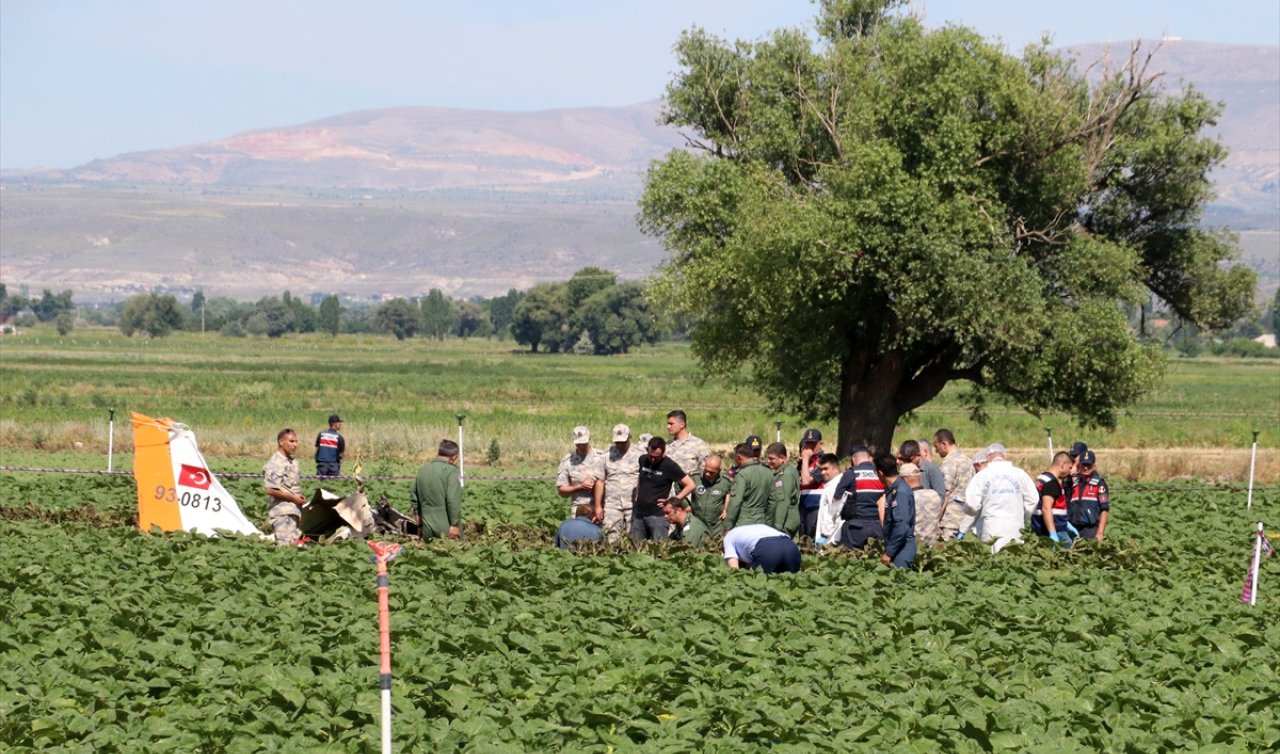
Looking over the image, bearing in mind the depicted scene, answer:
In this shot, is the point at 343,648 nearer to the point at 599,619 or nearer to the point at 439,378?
the point at 599,619

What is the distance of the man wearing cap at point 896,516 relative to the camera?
16125mm

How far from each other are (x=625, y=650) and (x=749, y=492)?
4748 millimetres

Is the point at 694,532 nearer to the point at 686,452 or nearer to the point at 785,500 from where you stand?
the point at 686,452

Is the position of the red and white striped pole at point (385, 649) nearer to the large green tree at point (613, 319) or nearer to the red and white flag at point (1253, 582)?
the red and white flag at point (1253, 582)

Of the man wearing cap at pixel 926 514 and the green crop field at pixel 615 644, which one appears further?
the man wearing cap at pixel 926 514

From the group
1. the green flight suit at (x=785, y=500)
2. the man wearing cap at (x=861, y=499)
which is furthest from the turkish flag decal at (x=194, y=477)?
the man wearing cap at (x=861, y=499)

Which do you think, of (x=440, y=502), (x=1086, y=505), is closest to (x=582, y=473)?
(x=440, y=502)

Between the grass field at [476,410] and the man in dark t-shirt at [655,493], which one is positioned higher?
the man in dark t-shirt at [655,493]

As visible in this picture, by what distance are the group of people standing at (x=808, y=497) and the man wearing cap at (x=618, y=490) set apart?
0.04 ft

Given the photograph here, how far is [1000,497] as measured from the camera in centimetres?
1812

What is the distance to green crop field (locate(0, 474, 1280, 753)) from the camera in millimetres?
10359

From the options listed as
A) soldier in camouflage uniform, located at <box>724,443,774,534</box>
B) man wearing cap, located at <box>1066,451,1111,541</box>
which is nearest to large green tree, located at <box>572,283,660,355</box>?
man wearing cap, located at <box>1066,451,1111,541</box>

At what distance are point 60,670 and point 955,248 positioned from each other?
2185 centimetres

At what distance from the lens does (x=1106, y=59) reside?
3198 cm
